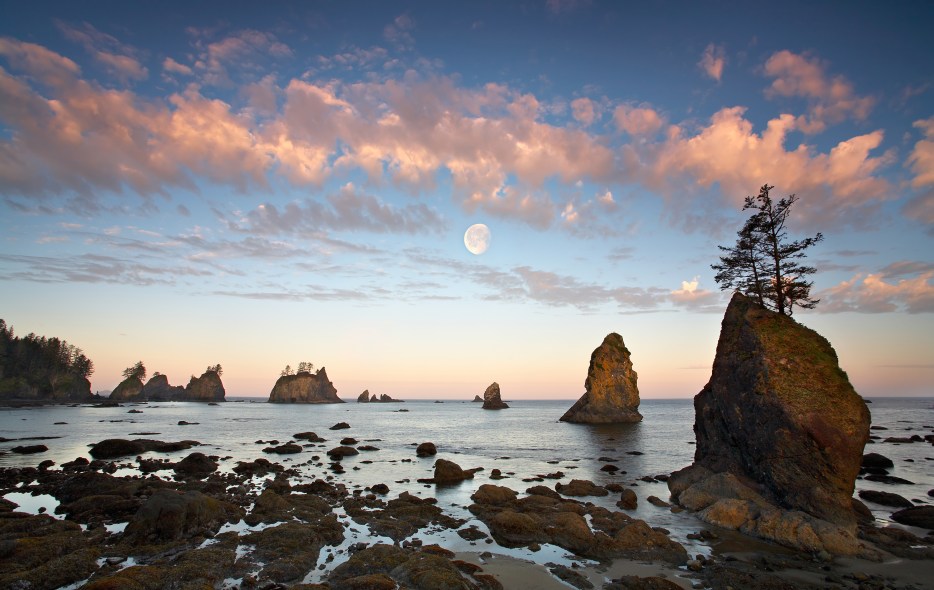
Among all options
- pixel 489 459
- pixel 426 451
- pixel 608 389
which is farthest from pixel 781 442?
pixel 608 389

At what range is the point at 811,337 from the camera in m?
27.3

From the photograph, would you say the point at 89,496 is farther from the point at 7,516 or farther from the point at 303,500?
the point at 303,500

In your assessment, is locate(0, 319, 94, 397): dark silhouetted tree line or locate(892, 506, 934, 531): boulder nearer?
locate(892, 506, 934, 531): boulder

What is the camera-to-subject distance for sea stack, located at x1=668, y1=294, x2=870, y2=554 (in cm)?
2217

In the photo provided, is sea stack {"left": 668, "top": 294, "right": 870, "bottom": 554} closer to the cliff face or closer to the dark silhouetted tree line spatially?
the cliff face

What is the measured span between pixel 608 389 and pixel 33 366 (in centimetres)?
19491

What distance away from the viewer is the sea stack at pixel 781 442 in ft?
72.7

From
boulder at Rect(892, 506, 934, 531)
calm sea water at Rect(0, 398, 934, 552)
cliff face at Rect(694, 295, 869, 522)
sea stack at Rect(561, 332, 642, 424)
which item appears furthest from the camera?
sea stack at Rect(561, 332, 642, 424)

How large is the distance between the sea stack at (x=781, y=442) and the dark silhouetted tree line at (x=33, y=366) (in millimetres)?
198533

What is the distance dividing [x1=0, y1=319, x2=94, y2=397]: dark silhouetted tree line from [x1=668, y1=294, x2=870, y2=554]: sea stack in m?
199

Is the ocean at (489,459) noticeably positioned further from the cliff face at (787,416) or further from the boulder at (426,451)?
the cliff face at (787,416)

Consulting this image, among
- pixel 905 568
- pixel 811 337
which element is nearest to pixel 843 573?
pixel 905 568

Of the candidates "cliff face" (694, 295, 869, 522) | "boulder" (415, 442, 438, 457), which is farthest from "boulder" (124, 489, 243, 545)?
"boulder" (415, 442, 438, 457)

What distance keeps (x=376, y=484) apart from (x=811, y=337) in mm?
32618
